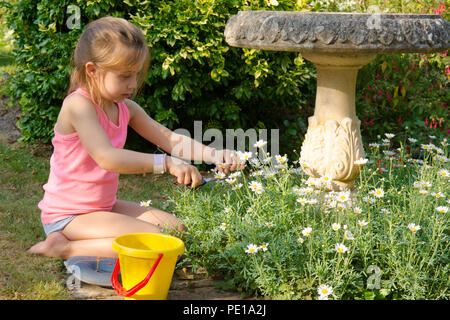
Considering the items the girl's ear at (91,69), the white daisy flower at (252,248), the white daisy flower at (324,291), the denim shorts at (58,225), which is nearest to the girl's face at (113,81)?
the girl's ear at (91,69)

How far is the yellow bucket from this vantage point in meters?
2.24

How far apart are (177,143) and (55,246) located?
80 cm

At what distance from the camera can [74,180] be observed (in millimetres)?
2824

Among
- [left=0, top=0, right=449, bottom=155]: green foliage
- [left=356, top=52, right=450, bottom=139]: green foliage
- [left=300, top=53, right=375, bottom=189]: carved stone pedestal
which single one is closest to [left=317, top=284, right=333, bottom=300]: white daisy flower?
[left=300, top=53, right=375, bottom=189]: carved stone pedestal

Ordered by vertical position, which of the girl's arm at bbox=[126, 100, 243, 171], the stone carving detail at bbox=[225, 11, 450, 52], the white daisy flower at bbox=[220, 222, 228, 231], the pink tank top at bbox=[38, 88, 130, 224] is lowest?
the white daisy flower at bbox=[220, 222, 228, 231]

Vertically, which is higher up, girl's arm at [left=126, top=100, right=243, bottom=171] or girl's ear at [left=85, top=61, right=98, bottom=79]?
girl's ear at [left=85, top=61, right=98, bottom=79]

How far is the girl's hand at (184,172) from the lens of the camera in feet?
7.93

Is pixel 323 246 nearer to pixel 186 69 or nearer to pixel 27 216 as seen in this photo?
pixel 27 216

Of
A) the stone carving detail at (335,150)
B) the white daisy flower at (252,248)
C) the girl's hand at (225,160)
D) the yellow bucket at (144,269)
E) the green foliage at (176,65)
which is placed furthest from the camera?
the green foliage at (176,65)

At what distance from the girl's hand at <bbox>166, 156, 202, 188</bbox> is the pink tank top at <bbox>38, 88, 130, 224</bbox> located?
0.54 meters

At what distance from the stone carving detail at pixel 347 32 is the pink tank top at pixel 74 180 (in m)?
0.90

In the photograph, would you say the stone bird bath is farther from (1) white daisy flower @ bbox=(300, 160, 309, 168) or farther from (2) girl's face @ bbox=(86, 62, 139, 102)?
(2) girl's face @ bbox=(86, 62, 139, 102)

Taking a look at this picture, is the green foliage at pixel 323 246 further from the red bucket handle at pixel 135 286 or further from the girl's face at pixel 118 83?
the girl's face at pixel 118 83
